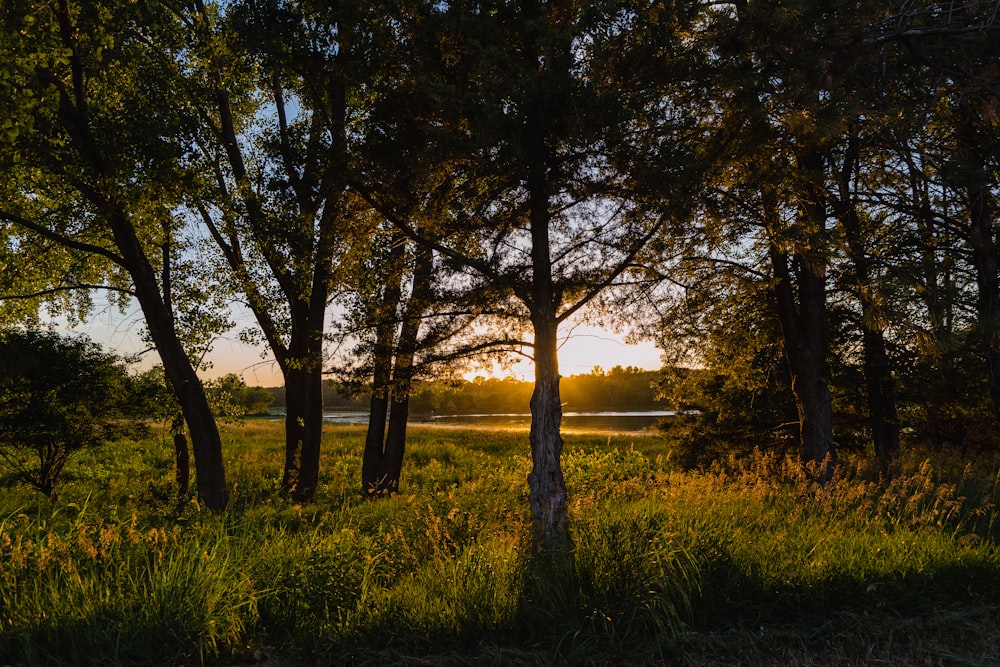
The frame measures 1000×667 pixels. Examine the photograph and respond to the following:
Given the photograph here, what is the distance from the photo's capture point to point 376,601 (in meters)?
4.08

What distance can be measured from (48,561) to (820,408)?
972 cm

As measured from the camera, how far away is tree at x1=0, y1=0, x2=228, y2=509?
23.0ft

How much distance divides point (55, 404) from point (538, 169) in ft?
35.3

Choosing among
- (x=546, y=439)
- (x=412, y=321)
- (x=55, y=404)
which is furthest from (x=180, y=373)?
(x=546, y=439)

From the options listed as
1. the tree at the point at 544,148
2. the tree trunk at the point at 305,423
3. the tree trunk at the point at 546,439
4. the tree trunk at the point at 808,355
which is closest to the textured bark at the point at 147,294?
the tree trunk at the point at 305,423

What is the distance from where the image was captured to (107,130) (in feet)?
25.5

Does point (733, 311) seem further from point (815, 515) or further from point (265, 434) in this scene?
point (265, 434)

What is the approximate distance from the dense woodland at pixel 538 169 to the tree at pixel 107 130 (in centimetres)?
5

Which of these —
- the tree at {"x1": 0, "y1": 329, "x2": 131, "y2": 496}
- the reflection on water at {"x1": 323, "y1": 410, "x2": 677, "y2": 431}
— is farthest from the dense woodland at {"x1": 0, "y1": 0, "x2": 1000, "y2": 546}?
the reflection on water at {"x1": 323, "y1": 410, "x2": 677, "y2": 431}

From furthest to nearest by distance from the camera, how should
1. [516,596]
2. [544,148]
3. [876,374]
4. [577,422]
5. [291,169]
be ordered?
1. [577,422]
2. [876,374]
3. [291,169]
4. [544,148]
5. [516,596]

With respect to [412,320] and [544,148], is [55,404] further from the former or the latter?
[544,148]

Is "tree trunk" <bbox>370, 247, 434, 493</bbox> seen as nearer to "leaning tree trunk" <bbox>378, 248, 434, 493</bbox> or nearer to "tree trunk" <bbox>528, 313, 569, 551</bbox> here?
"leaning tree trunk" <bbox>378, 248, 434, 493</bbox>

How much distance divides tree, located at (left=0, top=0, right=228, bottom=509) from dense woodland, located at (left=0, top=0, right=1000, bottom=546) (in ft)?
0.15

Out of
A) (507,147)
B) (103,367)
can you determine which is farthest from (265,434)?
(507,147)
